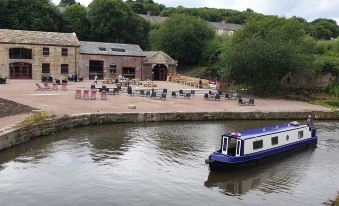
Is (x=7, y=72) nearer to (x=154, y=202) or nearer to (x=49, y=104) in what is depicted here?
(x=49, y=104)

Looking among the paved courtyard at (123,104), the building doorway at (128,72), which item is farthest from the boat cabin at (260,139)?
the building doorway at (128,72)

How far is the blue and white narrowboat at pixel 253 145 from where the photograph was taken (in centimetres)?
1914

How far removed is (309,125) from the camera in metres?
25.3

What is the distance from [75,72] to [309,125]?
33.0 meters

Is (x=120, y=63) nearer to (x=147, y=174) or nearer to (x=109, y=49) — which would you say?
(x=109, y=49)

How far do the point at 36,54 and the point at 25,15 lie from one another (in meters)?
15.6

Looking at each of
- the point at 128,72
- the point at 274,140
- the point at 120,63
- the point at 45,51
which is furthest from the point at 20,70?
the point at 274,140

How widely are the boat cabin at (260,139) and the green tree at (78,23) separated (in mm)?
49985

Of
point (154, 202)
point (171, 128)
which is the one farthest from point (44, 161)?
point (171, 128)

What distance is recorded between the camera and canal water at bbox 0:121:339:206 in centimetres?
1555

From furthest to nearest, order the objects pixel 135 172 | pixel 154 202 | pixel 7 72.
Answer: pixel 7 72
pixel 135 172
pixel 154 202

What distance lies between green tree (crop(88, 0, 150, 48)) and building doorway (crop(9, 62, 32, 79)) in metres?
18.8

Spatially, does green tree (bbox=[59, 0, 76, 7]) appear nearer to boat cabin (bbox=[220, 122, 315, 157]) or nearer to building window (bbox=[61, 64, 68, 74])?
building window (bbox=[61, 64, 68, 74])

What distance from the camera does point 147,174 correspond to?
59.3 feet
